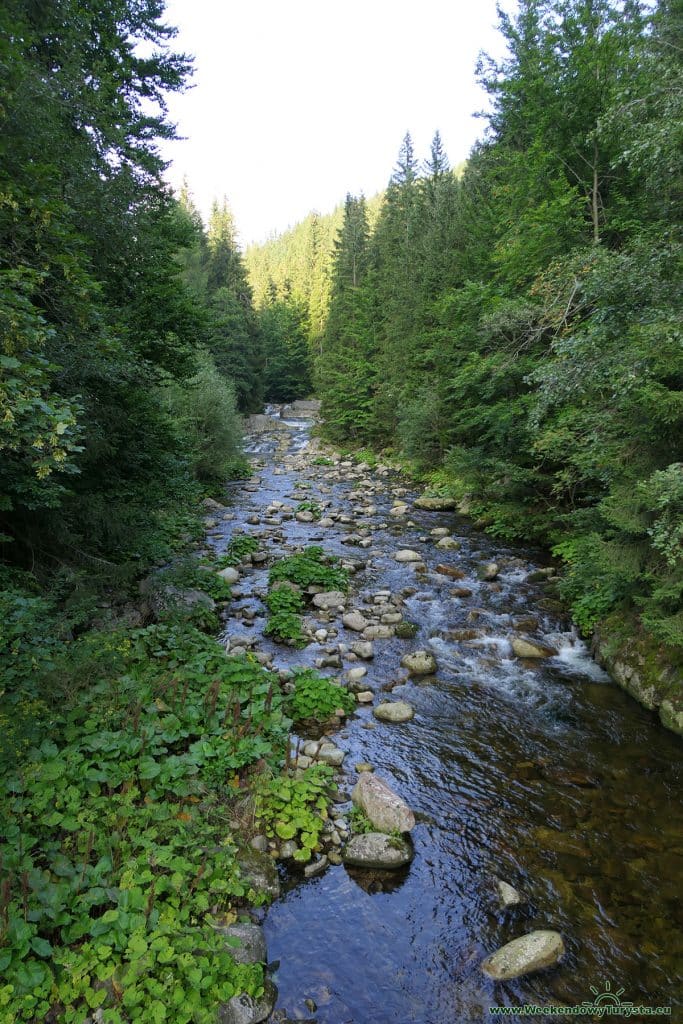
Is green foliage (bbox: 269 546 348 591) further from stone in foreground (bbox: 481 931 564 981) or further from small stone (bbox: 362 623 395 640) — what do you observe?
stone in foreground (bbox: 481 931 564 981)

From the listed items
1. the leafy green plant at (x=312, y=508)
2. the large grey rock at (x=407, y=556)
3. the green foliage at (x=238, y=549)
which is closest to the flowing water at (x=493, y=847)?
the green foliage at (x=238, y=549)

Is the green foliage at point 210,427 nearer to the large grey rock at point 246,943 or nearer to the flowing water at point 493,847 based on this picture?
the flowing water at point 493,847

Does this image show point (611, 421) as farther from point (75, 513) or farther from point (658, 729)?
point (75, 513)

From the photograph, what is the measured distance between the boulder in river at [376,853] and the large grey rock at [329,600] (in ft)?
17.7

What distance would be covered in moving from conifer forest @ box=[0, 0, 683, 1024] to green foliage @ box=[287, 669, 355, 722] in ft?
0.13

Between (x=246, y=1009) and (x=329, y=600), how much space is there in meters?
7.00

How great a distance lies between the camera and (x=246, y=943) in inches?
139

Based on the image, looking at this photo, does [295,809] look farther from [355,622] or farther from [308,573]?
[308,573]

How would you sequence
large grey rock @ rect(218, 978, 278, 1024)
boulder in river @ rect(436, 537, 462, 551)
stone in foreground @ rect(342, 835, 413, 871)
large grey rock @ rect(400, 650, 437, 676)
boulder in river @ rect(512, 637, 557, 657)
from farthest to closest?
boulder in river @ rect(436, 537, 462, 551) < boulder in river @ rect(512, 637, 557, 657) < large grey rock @ rect(400, 650, 437, 676) < stone in foreground @ rect(342, 835, 413, 871) < large grey rock @ rect(218, 978, 278, 1024)

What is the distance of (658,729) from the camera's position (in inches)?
252

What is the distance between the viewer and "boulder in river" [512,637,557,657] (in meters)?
8.23

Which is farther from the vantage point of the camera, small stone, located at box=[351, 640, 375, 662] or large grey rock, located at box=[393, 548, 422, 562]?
large grey rock, located at box=[393, 548, 422, 562]

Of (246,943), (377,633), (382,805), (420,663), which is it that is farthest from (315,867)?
(377,633)

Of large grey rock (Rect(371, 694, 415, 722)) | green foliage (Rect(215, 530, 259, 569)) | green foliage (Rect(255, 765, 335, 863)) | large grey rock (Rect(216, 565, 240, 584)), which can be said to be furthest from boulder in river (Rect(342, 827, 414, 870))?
green foliage (Rect(215, 530, 259, 569))
